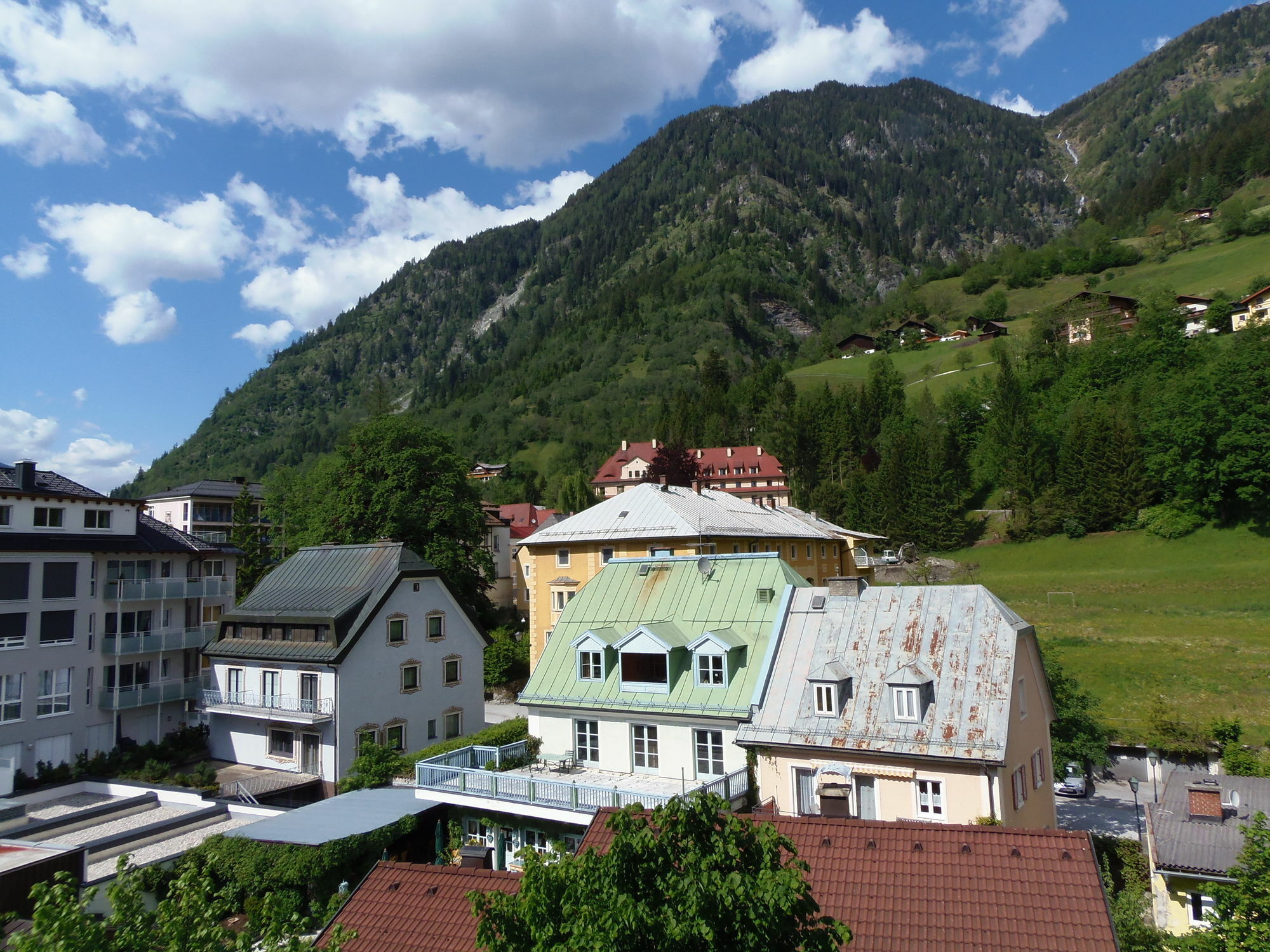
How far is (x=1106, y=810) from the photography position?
31.4 metres

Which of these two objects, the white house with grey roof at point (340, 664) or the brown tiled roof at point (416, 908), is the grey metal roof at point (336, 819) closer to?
the white house with grey roof at point (340, 664)

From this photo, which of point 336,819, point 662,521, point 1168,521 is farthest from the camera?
point 1168,521

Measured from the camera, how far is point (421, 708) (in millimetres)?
36375

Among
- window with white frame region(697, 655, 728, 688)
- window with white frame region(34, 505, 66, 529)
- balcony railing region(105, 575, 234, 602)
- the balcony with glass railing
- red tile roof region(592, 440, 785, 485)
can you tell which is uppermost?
red tile roof region(592, 440, 785, 485)

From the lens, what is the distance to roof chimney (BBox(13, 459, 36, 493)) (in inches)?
1341

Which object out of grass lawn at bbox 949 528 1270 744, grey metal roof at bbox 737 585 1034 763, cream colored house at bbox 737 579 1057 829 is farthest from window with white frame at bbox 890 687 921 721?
grass lawn at bbox 949 528 1270 744

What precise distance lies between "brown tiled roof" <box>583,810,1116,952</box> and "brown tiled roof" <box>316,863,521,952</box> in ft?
16.8

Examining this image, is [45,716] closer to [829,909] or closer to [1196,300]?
[829,909]

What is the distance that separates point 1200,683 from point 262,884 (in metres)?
44.7

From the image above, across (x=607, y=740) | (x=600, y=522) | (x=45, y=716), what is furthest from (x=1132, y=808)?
(x=45, y=716)

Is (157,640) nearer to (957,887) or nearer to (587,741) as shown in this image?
(587,741)

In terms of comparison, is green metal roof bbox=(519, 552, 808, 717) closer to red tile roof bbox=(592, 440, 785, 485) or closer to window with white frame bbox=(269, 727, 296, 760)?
window with white frame bbox=(269, 727, 296, 760)

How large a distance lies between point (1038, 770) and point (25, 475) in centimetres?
4062

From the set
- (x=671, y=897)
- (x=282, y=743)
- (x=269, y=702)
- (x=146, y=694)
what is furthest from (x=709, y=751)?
(x=146, y=694)
